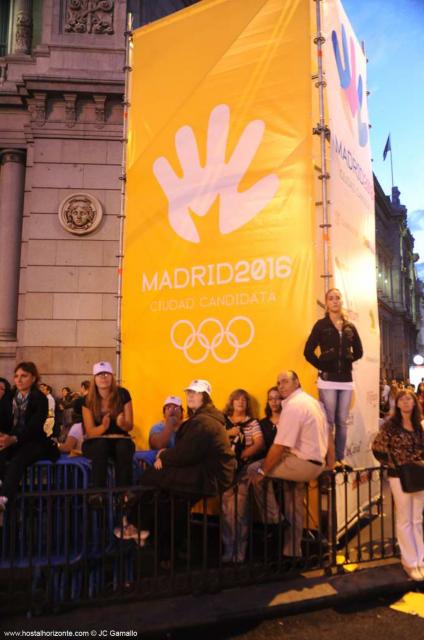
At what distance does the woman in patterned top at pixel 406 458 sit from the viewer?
5387 millimetres

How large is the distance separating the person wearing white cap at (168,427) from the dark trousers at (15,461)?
5.87 feet

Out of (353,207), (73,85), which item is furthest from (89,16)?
(353,207)

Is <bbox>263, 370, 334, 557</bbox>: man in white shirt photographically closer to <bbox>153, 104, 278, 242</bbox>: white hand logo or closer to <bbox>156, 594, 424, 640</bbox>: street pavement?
<bbox>156, 594, 424, 640</bbox>: street pavement

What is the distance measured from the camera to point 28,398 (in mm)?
5320

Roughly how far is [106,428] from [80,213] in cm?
943

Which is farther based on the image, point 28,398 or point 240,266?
point 240,266

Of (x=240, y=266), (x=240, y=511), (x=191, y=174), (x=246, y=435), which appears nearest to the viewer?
(x=240, y=511)

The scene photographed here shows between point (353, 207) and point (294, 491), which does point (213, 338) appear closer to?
point (294, 491)

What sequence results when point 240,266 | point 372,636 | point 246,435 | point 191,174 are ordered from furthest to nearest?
point 191,174 → point 240,266 → point 246,435 → point 372,636

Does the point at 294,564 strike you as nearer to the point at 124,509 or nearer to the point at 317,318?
the point at 124,509

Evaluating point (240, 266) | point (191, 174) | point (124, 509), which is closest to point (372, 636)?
point (124, 509)

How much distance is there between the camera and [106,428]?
5531mm

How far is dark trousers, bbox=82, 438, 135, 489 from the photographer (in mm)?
5172

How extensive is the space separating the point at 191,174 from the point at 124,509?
441 cm
